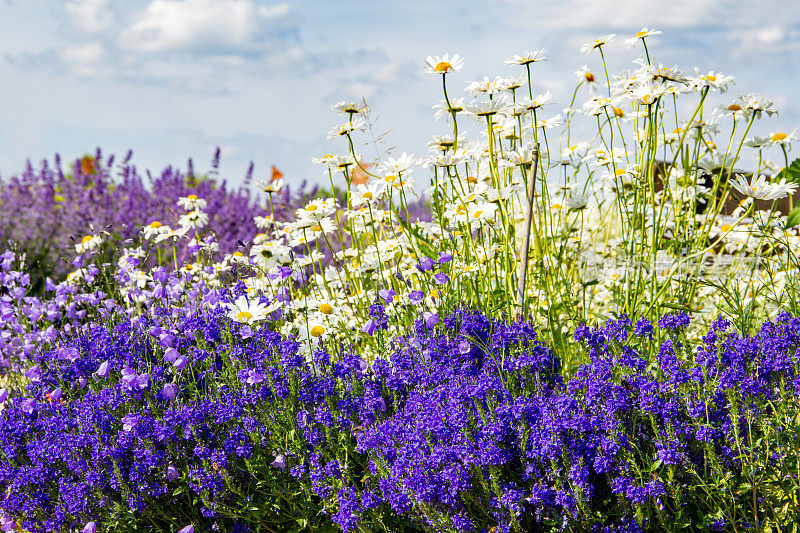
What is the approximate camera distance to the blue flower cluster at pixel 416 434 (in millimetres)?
2242

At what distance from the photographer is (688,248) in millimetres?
4062

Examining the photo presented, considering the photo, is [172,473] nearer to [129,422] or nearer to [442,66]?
[129,422]

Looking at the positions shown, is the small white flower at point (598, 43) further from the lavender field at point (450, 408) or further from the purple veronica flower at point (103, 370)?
the purple veronica flower at point (103, 370)

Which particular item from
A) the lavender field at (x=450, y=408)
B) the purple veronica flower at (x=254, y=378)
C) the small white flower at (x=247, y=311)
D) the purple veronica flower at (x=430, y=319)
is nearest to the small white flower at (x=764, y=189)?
the lavender field at (x=450, y=408)

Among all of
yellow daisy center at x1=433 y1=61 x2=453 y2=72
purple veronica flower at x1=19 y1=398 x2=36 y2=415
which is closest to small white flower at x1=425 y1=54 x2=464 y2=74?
yellow daisy center at x1=433 y1=61 x2=453 y2=72

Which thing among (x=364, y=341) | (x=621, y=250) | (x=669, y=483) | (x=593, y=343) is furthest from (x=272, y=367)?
(x=621, y=250)

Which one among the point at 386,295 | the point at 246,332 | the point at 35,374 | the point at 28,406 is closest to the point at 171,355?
the point at 246,332

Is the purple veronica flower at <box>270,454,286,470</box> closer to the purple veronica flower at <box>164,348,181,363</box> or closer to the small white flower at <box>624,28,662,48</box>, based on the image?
the purple veronica flower at <box>164,348,181,363</box>

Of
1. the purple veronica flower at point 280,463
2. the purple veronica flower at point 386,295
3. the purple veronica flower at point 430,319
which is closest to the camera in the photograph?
the purple veronica flower at point 280,463

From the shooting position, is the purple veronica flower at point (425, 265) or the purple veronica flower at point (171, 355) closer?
the purple veronica flower at point (171, 355)

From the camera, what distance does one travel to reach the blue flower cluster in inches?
88.3

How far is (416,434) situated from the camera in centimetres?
234

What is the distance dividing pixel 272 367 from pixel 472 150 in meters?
1.87

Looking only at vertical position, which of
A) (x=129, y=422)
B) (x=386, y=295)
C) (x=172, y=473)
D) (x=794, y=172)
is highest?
(x=794, y=172)
